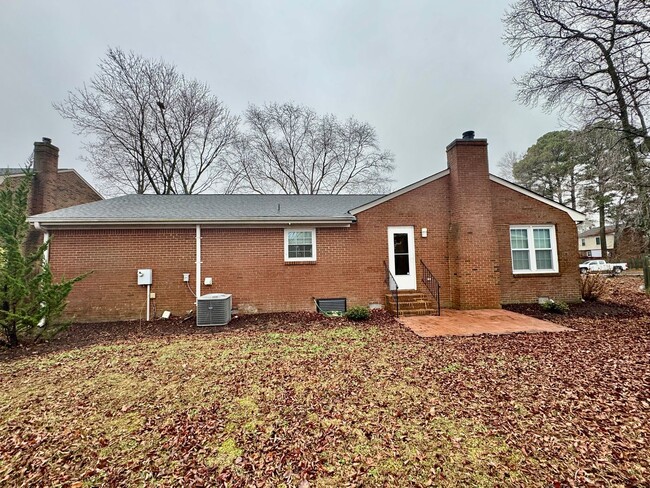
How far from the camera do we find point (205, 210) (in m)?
9.45

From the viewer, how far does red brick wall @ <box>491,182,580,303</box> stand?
30.8 feet

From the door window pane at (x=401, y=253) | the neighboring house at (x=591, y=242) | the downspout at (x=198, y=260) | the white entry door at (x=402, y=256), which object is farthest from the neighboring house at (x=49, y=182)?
the neighboring house at (x=591, y=242)

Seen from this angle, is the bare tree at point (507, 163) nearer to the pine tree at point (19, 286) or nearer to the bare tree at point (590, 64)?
the bare tree at point (590, 64)

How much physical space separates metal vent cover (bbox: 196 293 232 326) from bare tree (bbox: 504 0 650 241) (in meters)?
12.8

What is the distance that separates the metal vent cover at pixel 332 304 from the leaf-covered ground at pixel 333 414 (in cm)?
309

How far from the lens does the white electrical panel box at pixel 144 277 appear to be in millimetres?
8172

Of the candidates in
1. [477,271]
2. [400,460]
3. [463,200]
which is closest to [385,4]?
[463,200]

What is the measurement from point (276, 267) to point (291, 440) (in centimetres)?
635

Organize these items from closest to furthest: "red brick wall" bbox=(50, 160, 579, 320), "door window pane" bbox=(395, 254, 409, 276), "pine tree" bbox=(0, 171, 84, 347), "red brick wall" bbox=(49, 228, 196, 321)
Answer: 1. "pine tree" bbox=(0, 171, 84, 347)
2. "red brick wall" bbox=(49, 228, 196, 321)
3. "red brick wall" bbox=(50, 160, 579, 320)
4. "door window pane" bbox=(395, 254, 409, 276)

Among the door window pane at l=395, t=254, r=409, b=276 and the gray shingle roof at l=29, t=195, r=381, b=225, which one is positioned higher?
the gray shingle roof at l=29, t=195, r=381, b=225

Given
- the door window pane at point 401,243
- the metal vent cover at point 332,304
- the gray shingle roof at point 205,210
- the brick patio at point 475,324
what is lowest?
the brick patio at point 475,324

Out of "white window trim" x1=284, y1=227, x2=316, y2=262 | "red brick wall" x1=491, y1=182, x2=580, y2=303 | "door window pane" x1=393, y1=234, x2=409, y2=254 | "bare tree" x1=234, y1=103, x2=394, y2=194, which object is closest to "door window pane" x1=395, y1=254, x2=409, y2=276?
"door window pane" x1=393, y1=234, x2=409, y2=254

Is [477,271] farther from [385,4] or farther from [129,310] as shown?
[385,4]

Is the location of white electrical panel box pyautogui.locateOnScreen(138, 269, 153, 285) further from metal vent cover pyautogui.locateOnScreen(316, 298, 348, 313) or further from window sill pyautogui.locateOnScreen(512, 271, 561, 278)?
window sill pyautogui.locateOnScreen(512, 271, 561, 278)
